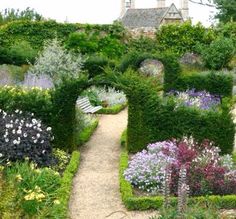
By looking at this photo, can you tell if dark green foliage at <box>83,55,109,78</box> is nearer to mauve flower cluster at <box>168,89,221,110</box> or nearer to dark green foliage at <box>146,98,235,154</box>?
mauve flower cluster at <box>168,89,221,110</box>

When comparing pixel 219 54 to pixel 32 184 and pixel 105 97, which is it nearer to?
pixel 105 97

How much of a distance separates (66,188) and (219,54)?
1901cm

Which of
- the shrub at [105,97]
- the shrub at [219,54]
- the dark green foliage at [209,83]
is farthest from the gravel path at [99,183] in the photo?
the shrub at [219,54]

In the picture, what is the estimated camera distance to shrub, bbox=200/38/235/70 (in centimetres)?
2781

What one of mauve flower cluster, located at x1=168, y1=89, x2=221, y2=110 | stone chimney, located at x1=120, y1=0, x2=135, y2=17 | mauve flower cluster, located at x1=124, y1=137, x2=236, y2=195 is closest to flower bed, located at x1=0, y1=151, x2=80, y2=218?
mauve flower cluster, located at x1=124, y1=137, x2=236, y2=195

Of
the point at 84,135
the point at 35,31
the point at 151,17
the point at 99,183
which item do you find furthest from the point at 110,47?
the point at 151,17

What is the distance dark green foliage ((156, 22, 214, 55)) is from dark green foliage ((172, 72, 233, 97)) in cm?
1184

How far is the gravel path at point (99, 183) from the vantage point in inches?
368

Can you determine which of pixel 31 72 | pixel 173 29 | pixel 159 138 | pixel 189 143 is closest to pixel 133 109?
pixel 159 138

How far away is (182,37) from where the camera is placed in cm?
3136

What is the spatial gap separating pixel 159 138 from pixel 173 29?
19422 millimetres

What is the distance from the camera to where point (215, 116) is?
41.3 ft

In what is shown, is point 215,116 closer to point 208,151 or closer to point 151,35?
point 208,151

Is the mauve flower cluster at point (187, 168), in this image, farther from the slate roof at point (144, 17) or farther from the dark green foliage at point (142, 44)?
the slate roof at point (144, 17)
